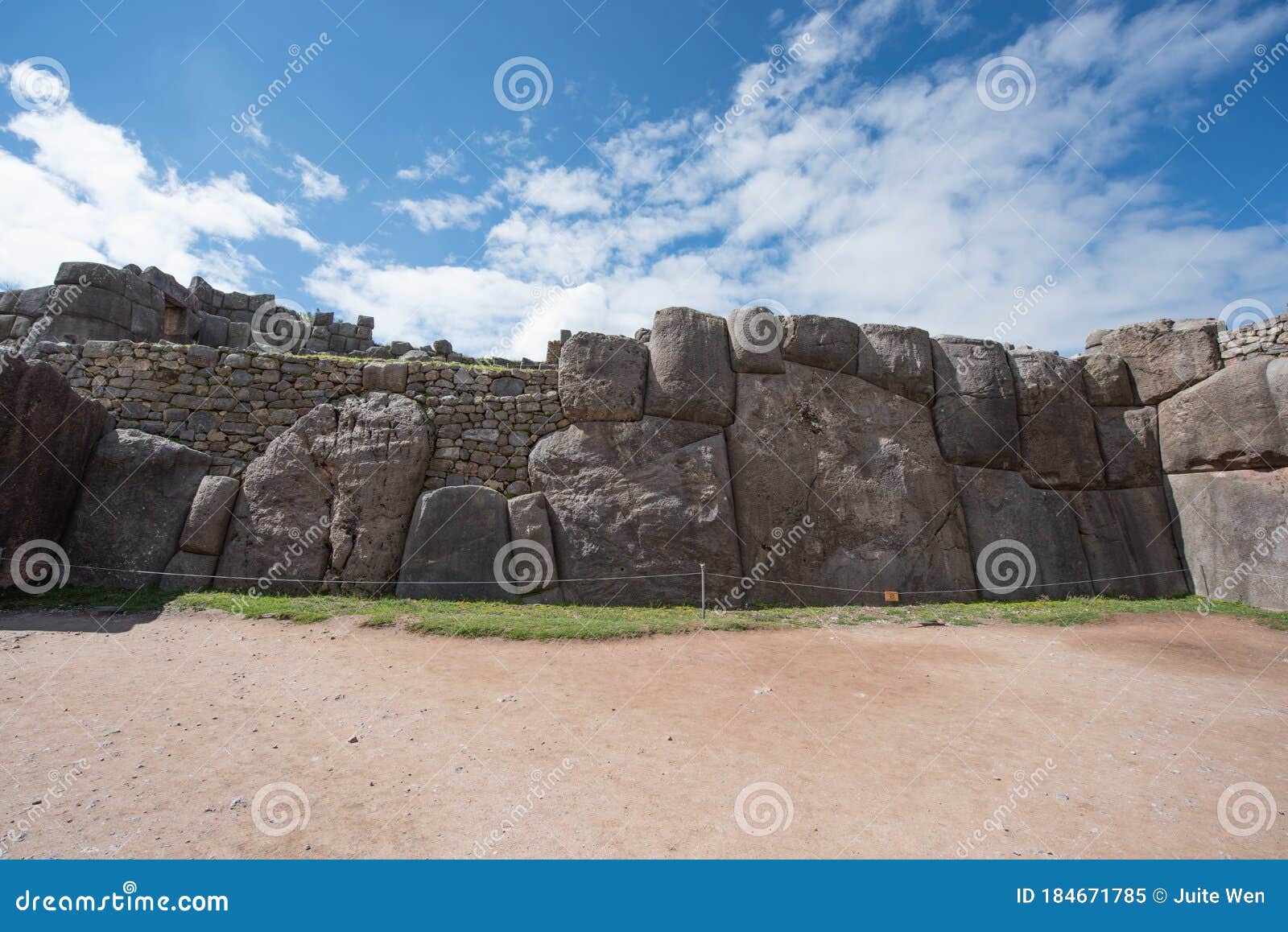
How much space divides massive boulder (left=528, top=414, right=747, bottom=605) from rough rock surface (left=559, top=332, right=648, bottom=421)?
278mm

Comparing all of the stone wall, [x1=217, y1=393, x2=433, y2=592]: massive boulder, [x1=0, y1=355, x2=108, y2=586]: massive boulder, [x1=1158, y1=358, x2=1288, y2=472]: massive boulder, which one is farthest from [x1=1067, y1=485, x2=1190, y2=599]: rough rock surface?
[x1=0, y1=355, x2=108, y2=586]: massive boulder

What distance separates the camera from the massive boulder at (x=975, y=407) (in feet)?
44.2

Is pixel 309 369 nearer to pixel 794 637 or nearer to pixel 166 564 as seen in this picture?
pixel 166 564

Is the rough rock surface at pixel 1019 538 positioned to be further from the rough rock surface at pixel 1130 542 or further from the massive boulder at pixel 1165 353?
the massive boulder at pixel 1165 353

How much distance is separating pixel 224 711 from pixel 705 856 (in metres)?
4.60

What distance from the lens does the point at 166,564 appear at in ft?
35.6

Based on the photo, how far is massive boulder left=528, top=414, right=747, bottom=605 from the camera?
11570 millimetres

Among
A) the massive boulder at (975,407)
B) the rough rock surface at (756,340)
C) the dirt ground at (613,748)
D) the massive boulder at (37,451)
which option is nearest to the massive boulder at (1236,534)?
the massive boulder at (975,407)

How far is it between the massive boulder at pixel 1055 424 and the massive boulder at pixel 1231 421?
148 centimetres

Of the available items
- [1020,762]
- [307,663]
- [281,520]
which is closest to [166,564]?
[281,520]

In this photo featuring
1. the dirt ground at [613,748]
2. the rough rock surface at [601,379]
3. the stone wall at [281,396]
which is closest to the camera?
the dirt ground at [613,748]

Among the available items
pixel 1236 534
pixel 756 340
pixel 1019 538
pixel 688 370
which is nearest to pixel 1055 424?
pixel 1019 538

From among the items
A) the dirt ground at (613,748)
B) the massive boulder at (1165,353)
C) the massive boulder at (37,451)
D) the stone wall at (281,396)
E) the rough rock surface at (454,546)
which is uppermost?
the massive boulder at (1165,353)

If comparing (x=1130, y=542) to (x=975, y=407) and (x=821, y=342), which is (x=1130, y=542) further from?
(x=821, y=342)
